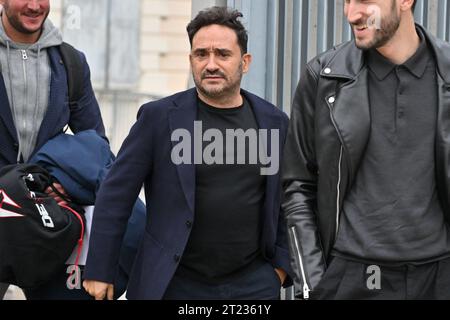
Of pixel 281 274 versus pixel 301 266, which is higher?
pixel 301 266

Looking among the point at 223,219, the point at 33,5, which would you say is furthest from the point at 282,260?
the point at 33,5

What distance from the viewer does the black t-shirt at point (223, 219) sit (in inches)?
227

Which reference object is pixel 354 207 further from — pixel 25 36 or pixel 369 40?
pixel 25 36

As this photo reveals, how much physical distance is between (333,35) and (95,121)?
1.34 metres

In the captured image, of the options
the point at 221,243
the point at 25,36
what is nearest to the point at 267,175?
the point at 221,243

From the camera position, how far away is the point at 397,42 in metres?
5.43

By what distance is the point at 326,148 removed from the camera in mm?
5367

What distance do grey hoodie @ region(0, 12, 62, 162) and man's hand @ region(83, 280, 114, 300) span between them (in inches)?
26.5

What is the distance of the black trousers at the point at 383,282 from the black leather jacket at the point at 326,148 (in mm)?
56

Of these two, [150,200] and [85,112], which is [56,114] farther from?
[150,200]

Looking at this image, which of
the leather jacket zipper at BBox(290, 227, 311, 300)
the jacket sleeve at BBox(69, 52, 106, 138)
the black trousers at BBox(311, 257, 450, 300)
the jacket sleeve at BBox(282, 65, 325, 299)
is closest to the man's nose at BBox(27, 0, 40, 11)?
the jacket sleeve at BBox(69, 52, 106, 138)

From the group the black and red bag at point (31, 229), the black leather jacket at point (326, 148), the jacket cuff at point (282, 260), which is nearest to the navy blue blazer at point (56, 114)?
the black and red bag at point (31, 229)

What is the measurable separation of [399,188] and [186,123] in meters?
1.04

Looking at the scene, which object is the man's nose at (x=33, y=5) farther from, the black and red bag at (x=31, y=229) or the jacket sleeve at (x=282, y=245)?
the jacket sleeve at (x=282, y=245)
